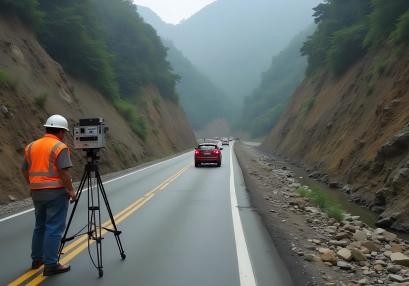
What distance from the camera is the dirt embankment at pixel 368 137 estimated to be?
14.5 metres

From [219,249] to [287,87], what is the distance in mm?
136448

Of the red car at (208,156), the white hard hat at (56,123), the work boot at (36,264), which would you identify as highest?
the white hard hat at (56,123)

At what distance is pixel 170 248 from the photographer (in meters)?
7.99

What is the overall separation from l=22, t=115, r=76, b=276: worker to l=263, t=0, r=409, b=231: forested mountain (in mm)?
9107

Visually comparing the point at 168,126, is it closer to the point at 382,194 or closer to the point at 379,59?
the point at 379,59

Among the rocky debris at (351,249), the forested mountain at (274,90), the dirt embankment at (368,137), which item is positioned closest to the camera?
the rocky debris at (351,249)

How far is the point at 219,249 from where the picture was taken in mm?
7926

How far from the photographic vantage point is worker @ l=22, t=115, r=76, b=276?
6.39 meters

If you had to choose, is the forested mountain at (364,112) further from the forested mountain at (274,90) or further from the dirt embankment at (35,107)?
the forested mountain at (274,90)

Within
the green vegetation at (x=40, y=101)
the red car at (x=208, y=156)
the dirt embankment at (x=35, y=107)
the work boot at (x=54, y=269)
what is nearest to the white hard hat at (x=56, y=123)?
the work boot at (x=54, y=269)

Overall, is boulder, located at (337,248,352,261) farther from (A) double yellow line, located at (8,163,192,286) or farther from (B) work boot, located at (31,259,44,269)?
(B) work boot, located at (31,259,44,269)

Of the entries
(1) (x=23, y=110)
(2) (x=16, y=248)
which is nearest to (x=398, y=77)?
(1) (x=23, y=110)

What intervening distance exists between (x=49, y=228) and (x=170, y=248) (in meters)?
2.34

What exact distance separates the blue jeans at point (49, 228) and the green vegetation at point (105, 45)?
53.8 feet
